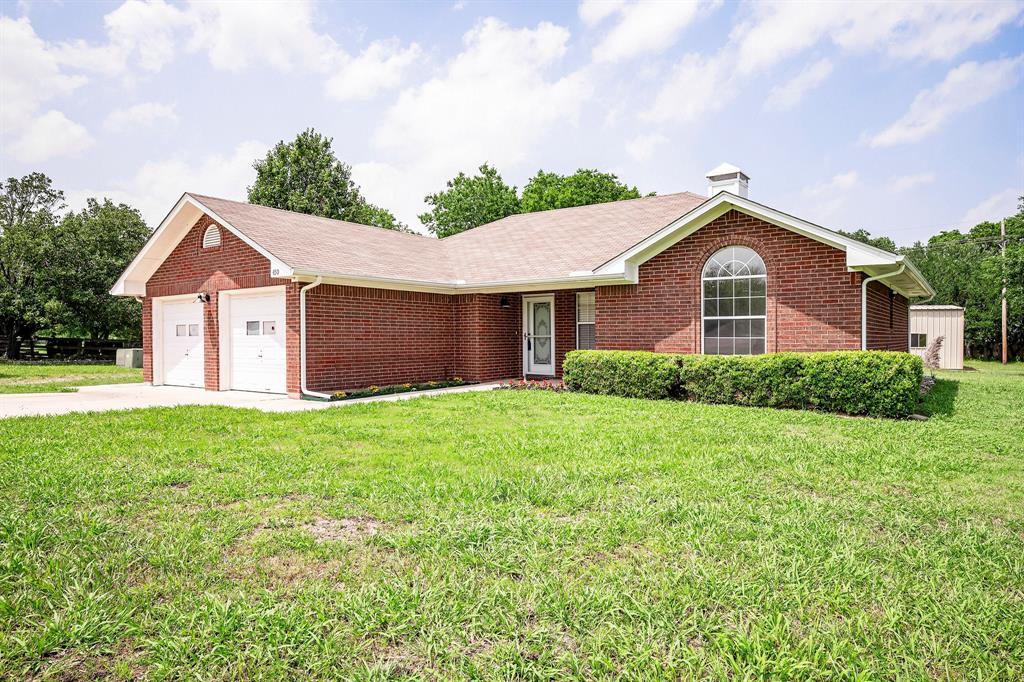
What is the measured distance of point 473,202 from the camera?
40406 millimetres

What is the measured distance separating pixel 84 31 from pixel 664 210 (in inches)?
591

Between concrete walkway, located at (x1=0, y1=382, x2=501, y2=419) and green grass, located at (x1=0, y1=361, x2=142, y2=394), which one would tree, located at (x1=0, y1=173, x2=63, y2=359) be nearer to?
green grass, located at (x1=0, y1=361, x2=142, y2=394)

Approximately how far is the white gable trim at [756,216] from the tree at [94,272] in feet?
85.5

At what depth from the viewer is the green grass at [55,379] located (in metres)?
15.3

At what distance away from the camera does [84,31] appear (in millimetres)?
13953

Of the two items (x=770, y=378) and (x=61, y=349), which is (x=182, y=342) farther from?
(x=61, y=349)

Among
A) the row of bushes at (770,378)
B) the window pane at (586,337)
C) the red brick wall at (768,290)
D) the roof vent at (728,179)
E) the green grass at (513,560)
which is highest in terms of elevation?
the roof vent at (728,179)

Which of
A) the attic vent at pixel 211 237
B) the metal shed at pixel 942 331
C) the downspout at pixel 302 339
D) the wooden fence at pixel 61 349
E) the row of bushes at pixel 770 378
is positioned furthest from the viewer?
the wooden fence at pixel 61 349

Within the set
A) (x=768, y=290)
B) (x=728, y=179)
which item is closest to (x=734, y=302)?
(x=768, y=290)

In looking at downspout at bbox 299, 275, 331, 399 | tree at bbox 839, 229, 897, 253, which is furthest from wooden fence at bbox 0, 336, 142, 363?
tree at bbox 839, 229, 897, 253

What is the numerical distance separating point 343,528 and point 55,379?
61.5ft

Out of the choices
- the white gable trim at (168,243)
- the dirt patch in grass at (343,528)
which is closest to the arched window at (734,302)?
the white gable trim at (168,243)

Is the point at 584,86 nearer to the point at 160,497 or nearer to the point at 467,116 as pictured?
the point at 467,116

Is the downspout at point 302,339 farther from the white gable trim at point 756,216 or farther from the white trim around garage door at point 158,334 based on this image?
the white gable trim at point 756,216
